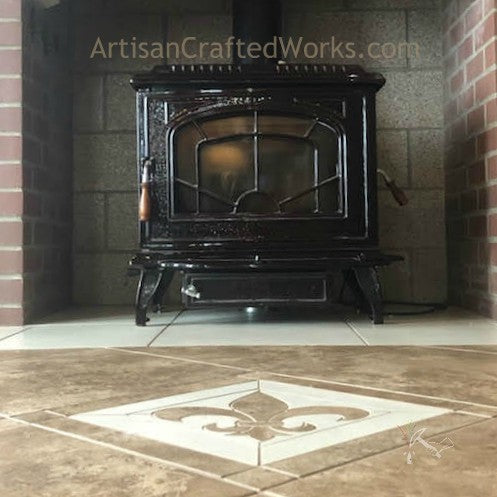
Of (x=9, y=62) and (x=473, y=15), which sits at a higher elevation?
(x=473, y=15)

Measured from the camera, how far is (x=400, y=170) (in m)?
2.37

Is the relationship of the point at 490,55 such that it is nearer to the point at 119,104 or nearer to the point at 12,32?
the point at 119,104

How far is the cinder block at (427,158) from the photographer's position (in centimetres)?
237

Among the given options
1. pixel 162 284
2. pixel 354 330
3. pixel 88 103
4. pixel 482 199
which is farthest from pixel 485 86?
pixel 88 103

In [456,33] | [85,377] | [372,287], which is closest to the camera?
[85,377]

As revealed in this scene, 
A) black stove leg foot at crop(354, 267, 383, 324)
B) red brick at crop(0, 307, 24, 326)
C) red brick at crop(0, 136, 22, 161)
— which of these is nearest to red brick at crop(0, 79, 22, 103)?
red brick at crop(0, 136, 22, 161)

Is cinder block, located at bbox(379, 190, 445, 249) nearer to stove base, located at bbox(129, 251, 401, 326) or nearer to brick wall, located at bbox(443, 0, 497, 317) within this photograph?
brick wall, located at bbox(443, 0, 497, 317)

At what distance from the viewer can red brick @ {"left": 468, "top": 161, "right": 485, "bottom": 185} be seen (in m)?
1.98

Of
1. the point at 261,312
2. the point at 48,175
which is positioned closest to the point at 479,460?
the point at 261,312

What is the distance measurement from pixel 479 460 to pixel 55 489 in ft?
1.34

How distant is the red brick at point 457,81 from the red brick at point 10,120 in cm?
139

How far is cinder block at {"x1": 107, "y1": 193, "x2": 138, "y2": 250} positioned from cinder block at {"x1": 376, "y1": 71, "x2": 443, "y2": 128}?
3.08 feet

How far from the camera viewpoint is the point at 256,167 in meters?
1.84

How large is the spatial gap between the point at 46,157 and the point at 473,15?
1412 mm
